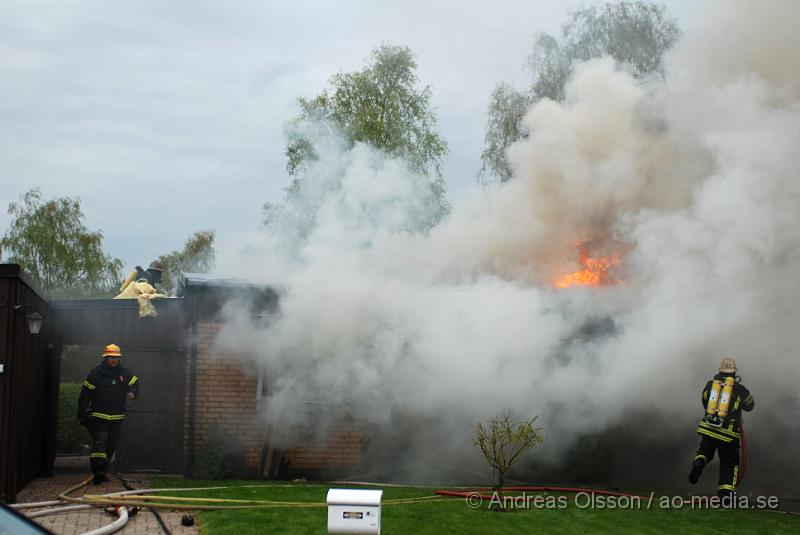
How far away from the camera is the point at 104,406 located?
11133mm

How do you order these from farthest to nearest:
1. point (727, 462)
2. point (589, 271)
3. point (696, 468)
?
1. point (589, 271)
2. point (696, 468)
3. point (727, 462)

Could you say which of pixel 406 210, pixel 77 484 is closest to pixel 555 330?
pixel 406 210

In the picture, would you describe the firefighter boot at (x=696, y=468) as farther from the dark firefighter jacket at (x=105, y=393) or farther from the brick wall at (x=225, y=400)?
the dark firefighter jacket at (x=105, y=393)

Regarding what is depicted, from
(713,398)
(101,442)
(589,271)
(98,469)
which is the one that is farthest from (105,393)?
(713,398)

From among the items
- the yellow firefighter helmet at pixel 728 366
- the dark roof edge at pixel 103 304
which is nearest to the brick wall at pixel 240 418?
the dark roof edge at pixel 103 304

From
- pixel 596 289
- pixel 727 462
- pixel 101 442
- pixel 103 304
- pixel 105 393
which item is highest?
pixel 596 289

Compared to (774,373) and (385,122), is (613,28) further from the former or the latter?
(774,373)

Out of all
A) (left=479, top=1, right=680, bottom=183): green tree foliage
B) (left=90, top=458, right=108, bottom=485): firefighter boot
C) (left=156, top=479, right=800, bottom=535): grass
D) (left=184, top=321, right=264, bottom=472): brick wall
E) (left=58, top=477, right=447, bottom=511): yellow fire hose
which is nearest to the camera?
(left=156, top=479, right=800, bottom=535): grass

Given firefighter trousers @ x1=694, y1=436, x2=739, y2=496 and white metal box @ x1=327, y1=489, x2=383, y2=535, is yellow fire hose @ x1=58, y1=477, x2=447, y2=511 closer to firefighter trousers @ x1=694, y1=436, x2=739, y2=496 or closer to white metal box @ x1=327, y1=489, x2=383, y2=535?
white metal box @ x1=327, y1=489, x2=383, y2=535

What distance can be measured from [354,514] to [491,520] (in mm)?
2238

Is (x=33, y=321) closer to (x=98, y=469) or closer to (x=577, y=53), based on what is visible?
(x=98, y=469)

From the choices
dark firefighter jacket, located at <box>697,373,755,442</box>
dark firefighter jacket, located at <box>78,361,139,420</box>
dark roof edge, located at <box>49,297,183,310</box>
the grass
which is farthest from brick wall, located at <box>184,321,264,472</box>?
dark firefighter jacket, located at <box>697,373,755,442</box>

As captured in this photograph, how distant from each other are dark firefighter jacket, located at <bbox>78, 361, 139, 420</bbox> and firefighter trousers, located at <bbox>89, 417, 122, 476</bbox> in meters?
0.08

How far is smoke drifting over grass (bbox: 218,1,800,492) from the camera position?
10625mm
